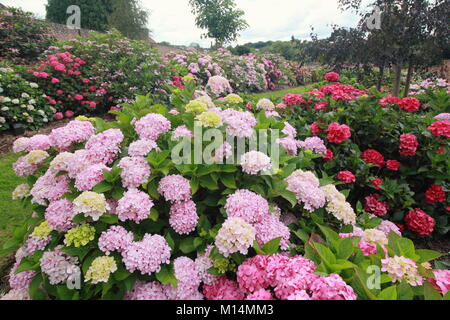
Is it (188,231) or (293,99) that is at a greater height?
(293,99)

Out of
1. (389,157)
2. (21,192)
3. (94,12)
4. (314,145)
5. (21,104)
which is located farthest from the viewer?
(94,12)

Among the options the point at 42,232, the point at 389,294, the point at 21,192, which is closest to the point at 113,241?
the point at 42,232

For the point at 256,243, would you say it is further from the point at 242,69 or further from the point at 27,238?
the point at 242,69

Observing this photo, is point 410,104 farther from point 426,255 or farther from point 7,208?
point 7,208

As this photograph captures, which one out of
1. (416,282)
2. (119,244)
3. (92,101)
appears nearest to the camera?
(416,282)

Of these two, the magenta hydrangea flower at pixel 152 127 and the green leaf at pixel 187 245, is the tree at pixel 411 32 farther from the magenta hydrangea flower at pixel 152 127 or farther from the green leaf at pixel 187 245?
the green leaf at pixel 187 245

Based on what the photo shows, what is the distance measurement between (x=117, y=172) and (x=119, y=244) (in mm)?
401

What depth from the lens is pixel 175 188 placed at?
151cm

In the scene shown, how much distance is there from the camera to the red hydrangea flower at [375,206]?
2.74 m

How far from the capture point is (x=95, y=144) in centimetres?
170

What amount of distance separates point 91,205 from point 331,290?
110 cm

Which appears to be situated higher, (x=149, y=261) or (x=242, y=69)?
(x=242, y=69)

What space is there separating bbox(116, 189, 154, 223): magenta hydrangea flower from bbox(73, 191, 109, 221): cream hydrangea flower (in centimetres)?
9

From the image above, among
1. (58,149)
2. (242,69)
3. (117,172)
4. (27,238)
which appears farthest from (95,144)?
(242,69)
